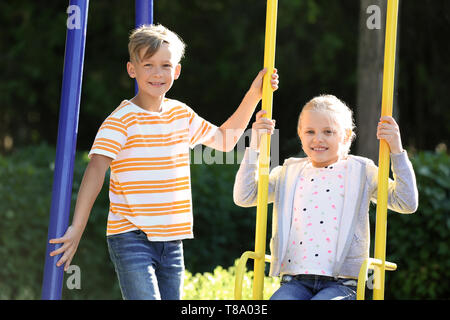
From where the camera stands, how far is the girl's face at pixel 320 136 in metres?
3.29

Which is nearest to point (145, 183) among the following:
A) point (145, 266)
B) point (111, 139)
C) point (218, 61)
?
point (111, 139)

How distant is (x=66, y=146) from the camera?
10.6 ft

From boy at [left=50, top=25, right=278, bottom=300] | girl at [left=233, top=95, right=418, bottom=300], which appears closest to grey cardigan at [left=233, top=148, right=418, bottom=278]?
girl at [left=233, top=95, right=418, bottom=300]

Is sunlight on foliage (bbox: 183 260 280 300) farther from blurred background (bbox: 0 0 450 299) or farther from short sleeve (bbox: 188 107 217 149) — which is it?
blurred background (bbox: 0 0 450 299)

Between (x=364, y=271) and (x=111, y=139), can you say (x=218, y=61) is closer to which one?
(x=111, y=139)

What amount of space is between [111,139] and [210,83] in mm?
8930

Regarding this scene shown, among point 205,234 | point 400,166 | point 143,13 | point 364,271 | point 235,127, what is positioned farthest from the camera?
point 205,234

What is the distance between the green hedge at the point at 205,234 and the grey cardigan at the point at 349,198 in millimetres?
2488

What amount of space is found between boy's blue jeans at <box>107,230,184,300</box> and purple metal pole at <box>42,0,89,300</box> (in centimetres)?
23

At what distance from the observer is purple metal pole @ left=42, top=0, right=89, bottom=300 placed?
3160 millimetres
